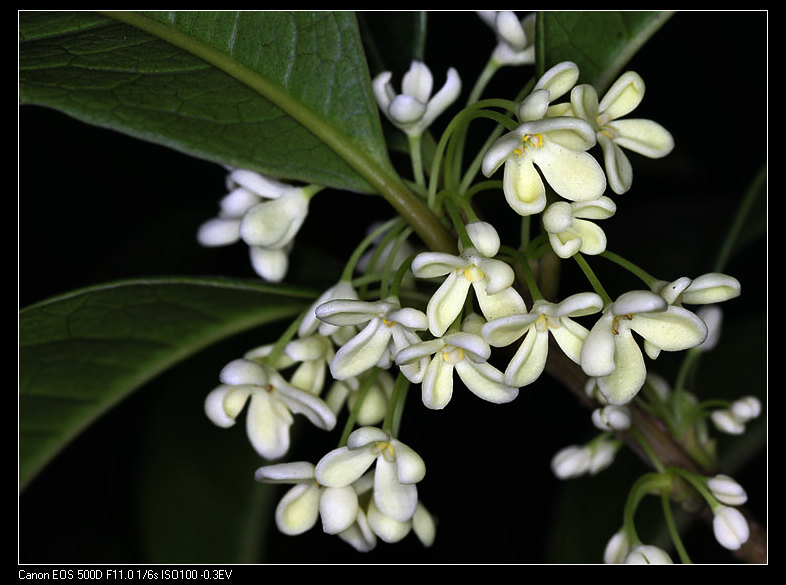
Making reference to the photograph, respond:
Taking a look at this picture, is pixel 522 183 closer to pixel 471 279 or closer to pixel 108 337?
pixel 471 279


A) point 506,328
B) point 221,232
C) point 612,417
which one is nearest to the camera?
point 506,328

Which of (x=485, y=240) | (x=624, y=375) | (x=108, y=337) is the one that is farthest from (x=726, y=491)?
(x=108, y=337)

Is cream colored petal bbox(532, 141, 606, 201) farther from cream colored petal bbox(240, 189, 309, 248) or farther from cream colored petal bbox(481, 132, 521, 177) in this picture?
cream colored petal bbox(240, 189, 309, 248)

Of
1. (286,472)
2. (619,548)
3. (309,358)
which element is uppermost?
(309,358)

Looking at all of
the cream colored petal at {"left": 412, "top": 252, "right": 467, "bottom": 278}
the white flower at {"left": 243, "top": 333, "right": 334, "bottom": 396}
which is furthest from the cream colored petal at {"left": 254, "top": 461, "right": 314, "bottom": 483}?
the cream colored petal at {"left": 412, "top": 252, "right": 467, "bottom": 278}

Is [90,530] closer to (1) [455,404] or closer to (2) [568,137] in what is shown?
(1) [455,404]

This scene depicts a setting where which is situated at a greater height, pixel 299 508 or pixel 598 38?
pixel 598 38

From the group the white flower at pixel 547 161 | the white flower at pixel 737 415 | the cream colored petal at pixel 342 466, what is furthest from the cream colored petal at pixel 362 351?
the white flower at pixel 737 415

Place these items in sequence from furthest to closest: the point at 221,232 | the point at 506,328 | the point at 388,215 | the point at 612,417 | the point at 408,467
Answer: the point at 388,215
the point at 221,232
the point at 612,417
the point at 408,467
the point at 506,328
